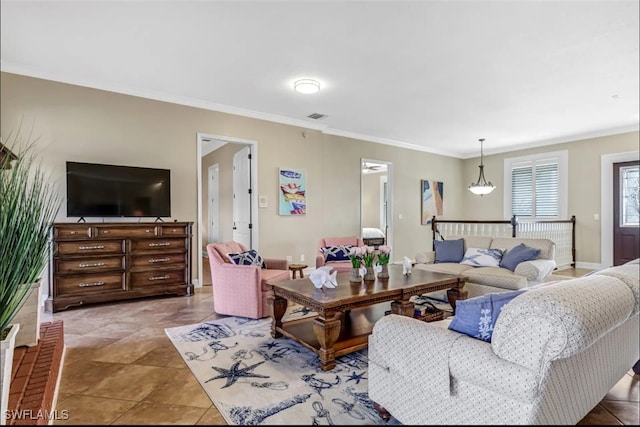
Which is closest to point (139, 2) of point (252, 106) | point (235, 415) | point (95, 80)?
point (95, 80)

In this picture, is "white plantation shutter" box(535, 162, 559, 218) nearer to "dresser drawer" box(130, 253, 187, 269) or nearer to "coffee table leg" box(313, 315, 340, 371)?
"coffee table leg" box(313, 315, 340, 371)

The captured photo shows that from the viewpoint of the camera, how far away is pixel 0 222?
4.42 feet

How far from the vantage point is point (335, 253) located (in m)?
4.86

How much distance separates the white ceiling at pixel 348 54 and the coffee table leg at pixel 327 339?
94.5 inches

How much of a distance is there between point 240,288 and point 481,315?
254 centimetres

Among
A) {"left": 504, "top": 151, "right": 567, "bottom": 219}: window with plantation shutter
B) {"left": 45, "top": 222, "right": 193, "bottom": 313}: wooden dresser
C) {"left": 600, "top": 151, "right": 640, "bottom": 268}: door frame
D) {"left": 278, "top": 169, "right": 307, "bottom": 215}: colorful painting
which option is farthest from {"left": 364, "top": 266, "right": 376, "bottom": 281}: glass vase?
{"left": 504, "top": 151, "right": 567, "bottom": 219}: window with plantation shutter

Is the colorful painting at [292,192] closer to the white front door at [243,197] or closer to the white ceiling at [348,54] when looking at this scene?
the white front door at [243,197]

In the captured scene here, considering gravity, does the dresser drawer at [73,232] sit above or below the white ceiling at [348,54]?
below

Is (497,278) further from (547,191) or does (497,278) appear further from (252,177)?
(547,191)

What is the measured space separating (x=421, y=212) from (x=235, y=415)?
23.0 ft

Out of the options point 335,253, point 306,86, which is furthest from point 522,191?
point 306,86

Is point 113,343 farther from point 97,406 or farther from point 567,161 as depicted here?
point 567,161

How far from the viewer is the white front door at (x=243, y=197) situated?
562 centimetres

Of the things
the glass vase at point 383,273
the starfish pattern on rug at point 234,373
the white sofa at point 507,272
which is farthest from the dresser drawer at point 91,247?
the white sofa at point 507,272
